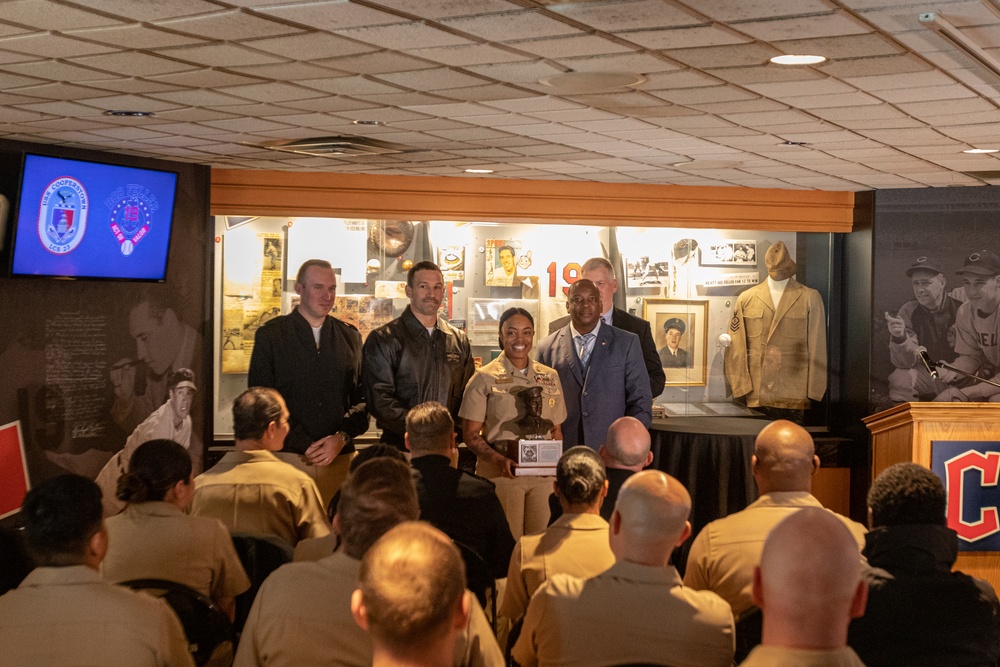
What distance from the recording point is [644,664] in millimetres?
2502

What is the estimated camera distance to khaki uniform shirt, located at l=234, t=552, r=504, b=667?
252 centimetres

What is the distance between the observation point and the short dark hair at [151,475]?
3430 mm

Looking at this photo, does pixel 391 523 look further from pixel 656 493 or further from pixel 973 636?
pixel 973 636

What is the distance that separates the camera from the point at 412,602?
1665 mm

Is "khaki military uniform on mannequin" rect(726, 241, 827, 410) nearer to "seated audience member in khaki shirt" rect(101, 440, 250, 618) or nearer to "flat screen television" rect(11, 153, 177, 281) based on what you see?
"flat screen television" rect(11, 153, 177, 281)

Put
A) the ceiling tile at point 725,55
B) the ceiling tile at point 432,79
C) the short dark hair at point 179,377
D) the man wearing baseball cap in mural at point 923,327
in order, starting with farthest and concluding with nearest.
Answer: the man wearing baseball cap in mural at point 923,327 → the short dark hair at point 179,377 → the ceiling tile at point 432,79 → the ceiling tile at point 725,55

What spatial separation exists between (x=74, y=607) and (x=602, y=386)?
443 centimetres

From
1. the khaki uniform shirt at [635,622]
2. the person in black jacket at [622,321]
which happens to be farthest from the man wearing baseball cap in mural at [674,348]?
the khaki uniform shirt at [635,622]

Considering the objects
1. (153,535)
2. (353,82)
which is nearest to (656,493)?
(153,535)

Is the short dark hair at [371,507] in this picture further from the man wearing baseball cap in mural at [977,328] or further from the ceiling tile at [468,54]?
the man wearing baseball cap in mural at [977,328]

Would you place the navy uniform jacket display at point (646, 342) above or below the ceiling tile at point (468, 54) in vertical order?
below

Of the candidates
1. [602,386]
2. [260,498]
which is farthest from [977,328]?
[260,498]

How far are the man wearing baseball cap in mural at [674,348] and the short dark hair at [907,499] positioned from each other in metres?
5.51

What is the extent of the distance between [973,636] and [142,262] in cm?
573
